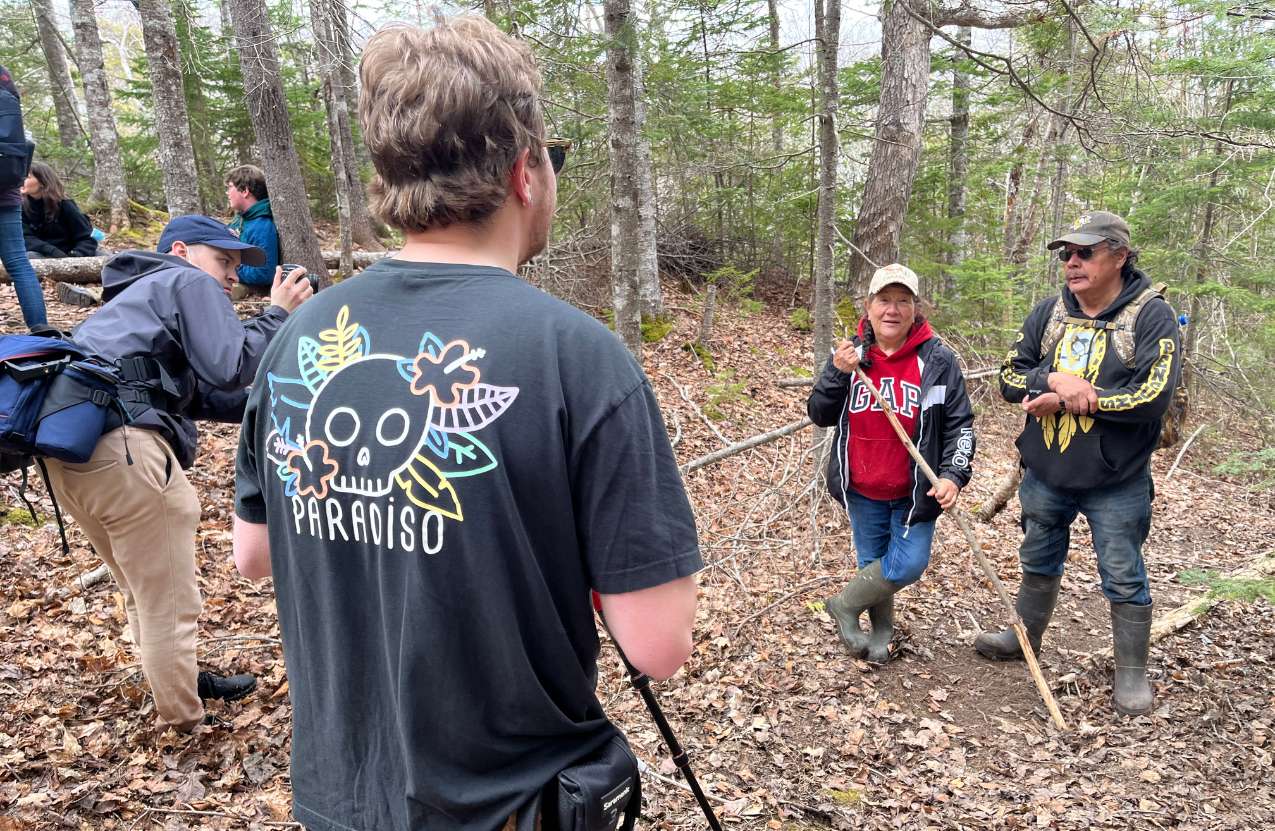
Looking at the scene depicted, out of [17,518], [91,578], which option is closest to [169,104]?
[17,518]

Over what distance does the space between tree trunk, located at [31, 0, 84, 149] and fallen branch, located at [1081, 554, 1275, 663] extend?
18.5m

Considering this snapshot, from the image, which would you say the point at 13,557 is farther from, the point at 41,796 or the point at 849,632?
the point at 849,632

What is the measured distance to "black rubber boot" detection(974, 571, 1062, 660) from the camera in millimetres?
4680

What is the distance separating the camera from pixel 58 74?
15.0m

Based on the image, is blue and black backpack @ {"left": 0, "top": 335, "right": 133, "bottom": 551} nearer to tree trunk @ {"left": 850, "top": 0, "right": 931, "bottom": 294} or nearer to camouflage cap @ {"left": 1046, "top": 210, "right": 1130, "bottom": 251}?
camouflage cap @ {"left": 1046, "top": 210, "right": 1130, "bottom": 251}

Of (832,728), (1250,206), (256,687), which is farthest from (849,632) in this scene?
(1250,206)

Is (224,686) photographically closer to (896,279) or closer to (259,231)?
(259,231)

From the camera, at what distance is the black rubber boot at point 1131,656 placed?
4312 millimetres

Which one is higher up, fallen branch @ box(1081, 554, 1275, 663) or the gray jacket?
the gray jacket

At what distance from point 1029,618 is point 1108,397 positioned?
158cm

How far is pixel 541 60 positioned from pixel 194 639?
6.61m

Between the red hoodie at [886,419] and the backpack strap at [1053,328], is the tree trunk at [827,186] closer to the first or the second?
the red hoodie at [886,419]

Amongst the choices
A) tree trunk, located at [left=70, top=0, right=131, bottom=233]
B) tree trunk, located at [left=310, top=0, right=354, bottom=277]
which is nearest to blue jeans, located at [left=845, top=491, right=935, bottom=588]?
tree trunk, located at [left=310, top=0, right=354, bottom=277]

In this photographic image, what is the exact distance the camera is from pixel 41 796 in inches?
122
